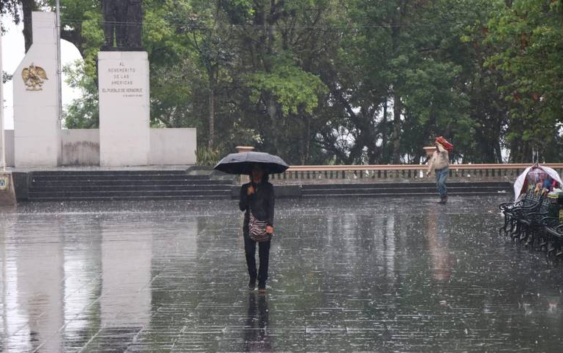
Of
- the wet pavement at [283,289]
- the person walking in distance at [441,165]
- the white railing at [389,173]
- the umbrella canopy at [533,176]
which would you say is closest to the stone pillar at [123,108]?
the white railing at [389,173]

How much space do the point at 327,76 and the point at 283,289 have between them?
35154mm

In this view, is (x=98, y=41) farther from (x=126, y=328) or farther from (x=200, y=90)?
(x=126, y=328)

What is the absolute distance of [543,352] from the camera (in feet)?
29.4

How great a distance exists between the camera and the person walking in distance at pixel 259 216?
12.4 meters

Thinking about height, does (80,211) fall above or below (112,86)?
below

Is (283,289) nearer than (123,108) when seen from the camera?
Yes

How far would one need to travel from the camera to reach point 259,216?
12398 millimetres

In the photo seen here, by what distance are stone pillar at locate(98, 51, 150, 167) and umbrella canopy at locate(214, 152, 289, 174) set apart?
22.2 metres

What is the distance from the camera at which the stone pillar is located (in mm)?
34281

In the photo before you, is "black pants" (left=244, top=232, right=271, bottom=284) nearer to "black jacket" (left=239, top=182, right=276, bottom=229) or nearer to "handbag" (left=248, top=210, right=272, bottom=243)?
"handbag" (left=248, top=210, right=272, bottom=243)

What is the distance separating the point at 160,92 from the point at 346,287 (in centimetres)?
3303

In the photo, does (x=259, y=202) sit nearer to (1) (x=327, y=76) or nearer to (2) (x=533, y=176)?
(2) (x=533, y=176)

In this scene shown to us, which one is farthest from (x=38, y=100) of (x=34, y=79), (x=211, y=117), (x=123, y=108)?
(x=211, y=117)

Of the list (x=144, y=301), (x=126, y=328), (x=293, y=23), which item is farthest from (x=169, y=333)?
(x=293, y=23)
